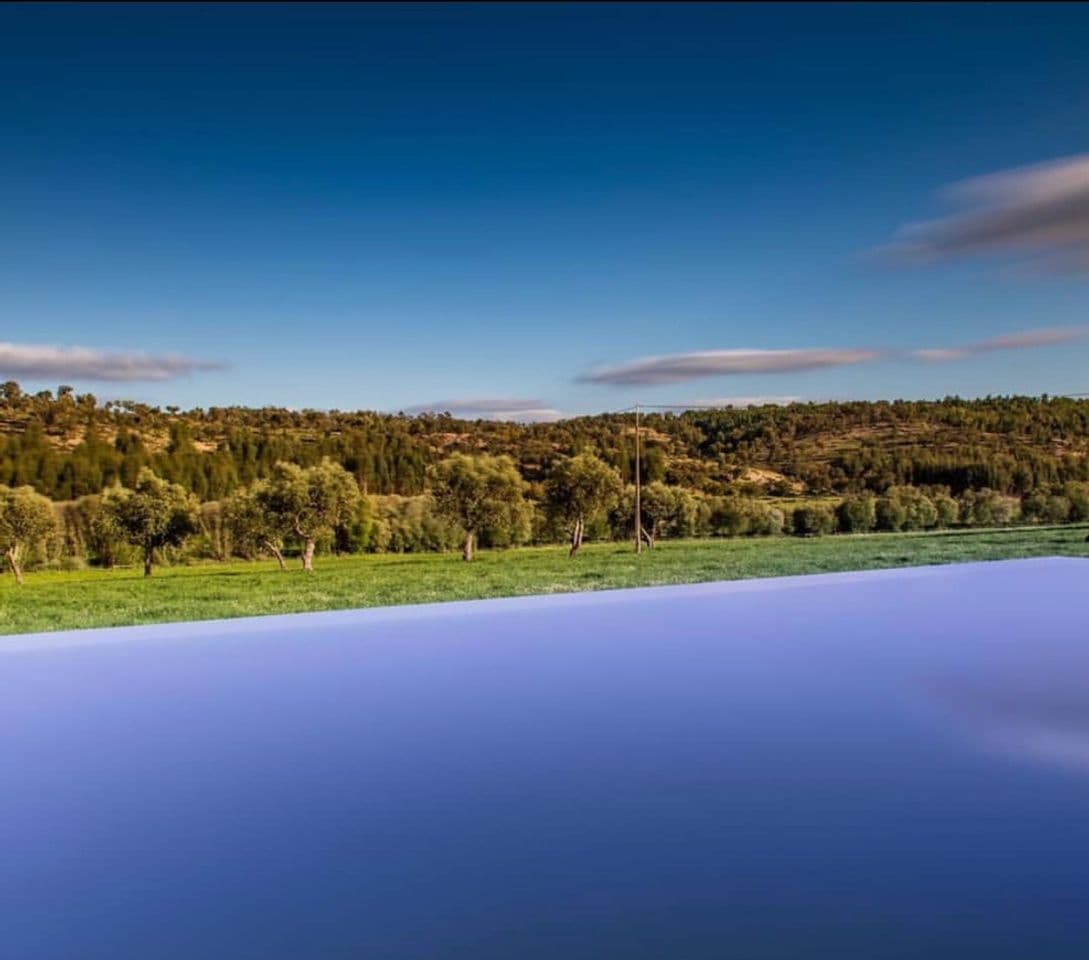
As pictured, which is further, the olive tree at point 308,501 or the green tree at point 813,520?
the green tree at point 813,520

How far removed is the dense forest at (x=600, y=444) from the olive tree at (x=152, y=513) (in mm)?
119

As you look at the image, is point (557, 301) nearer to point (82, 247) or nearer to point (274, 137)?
point (274, 137)

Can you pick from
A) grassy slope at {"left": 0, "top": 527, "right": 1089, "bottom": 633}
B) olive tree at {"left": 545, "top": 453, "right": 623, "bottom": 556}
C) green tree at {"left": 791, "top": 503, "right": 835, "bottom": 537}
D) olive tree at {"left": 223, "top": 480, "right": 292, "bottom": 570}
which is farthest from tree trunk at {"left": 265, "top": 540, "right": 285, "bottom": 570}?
green tree at {"left": 791, "top": 503, "right": 835, "bottom": 537}

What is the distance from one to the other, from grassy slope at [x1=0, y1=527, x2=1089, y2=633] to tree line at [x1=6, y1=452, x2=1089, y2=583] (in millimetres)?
181

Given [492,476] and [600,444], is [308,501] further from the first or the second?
[600,444]

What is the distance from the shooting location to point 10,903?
2.79 m

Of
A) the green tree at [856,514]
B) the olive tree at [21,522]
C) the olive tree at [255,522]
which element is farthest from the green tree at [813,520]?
the olive tree at [21,522]

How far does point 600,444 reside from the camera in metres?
12.4

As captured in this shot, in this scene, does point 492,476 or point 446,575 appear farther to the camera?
point 492,476

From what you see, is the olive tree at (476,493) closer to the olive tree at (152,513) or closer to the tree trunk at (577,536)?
the tree trunk at (577,536)

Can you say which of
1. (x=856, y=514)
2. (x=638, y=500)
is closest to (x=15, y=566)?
(x=638, y=500)

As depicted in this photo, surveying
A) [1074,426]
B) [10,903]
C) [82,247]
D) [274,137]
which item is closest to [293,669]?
[10,903]

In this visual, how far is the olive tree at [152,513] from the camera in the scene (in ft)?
31.2

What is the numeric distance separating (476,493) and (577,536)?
4.63 feet
